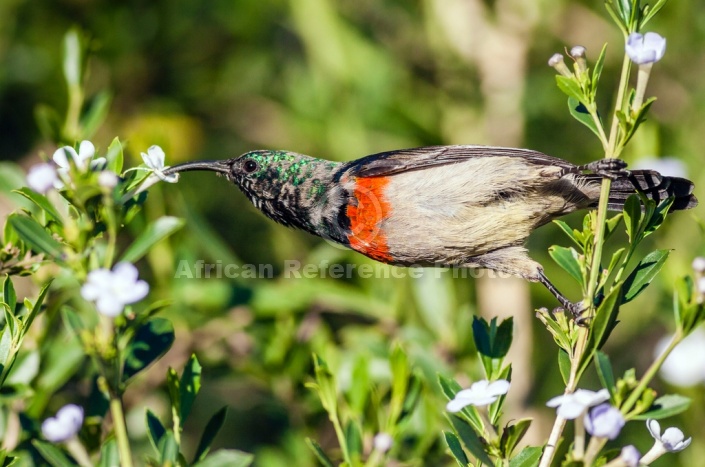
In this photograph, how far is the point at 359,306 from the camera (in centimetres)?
376

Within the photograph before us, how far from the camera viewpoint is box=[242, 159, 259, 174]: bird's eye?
365 cm

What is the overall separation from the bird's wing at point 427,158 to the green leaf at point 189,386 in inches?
64.2

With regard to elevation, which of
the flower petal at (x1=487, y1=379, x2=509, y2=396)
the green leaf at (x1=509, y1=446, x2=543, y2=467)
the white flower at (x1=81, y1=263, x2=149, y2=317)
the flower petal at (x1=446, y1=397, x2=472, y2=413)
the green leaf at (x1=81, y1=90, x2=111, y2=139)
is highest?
the green leaf at (x1=81, y1=90, x2=111, y2=139)

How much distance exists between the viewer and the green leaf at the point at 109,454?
191 centimetres

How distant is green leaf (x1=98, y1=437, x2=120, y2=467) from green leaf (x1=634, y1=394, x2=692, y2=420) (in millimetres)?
1117

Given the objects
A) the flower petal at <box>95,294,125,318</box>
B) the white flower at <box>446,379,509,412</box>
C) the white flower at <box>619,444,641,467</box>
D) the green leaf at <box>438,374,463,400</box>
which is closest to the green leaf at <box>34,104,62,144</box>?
the flower petal at <box>95,294,125,318</box>

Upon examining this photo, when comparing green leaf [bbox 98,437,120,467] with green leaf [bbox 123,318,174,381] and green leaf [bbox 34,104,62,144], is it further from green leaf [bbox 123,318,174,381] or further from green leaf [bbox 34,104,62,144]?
green leaf [bbox 34,104,62,144]

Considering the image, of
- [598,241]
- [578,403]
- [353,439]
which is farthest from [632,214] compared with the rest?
[353,439]

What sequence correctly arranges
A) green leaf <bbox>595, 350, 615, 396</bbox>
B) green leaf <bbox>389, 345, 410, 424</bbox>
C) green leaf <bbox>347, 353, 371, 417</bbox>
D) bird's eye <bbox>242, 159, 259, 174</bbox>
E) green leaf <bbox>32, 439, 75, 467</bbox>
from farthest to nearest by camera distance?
bird's eye <bbox>242, 159, 259, 174</bbox>, green leaf <bbox>347, 353, 371, 417</bbox>, green leaf <bbox>389, 345, 410, 424</bbox>, green leaf <bbox>32, 439, 75, 467</bbox>, green leaf <bbox>595, 350, 615, 396</bbox>

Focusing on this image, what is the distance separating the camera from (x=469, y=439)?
A: 1.79 meters

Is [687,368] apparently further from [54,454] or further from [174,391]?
[54,454]

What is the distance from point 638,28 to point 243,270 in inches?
92.7

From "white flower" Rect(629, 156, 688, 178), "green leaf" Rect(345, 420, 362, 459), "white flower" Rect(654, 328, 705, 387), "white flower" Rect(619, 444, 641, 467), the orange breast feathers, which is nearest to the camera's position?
"white flower" Rect(619, 444, 641, 467)

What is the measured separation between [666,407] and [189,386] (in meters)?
1.02
